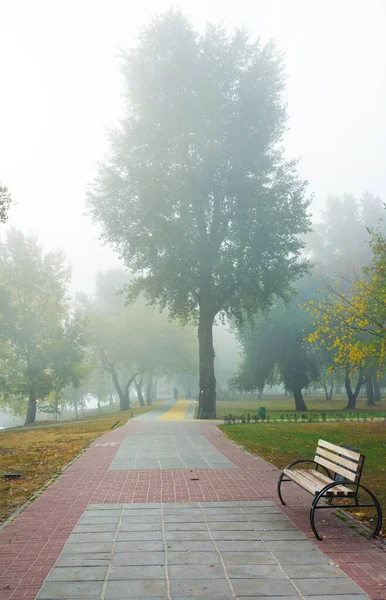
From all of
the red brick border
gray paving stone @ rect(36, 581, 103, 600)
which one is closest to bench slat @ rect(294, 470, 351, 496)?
the red brick border

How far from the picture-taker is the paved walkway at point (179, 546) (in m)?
4.40

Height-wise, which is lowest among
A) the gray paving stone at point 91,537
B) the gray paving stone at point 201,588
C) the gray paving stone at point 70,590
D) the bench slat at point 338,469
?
the gray paving stone at point 201,588

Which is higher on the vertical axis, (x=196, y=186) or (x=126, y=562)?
(x=196, y=186)

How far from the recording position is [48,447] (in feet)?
49.2

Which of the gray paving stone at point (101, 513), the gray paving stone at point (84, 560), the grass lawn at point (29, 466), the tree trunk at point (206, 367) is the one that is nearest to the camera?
the gray paving stone at point (84, 560)

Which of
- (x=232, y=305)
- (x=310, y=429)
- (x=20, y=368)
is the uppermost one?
(x=232, y=305)

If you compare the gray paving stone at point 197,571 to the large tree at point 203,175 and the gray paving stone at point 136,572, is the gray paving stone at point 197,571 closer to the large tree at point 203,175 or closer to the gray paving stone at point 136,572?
the gray paving stone at point 136,572

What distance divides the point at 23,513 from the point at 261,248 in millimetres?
19810

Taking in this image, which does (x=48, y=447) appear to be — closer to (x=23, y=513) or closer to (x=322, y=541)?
(x=23, y=513)

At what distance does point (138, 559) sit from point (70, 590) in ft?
2.94

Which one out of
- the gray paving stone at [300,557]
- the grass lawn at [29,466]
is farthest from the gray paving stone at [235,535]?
the grass lawn at [29,466]

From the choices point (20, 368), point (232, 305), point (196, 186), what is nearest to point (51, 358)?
point (20, 368)

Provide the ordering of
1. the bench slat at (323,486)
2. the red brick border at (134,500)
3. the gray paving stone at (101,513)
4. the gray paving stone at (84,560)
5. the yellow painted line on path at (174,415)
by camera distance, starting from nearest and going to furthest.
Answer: the red brick border at (134,500) < the gray paving stone at (84,560) < the bench slat at (323,486) < the gray paving stone at (101,513) < the yellow painted line on path at (174,415)

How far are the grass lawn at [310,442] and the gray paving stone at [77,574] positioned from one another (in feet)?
12.0
